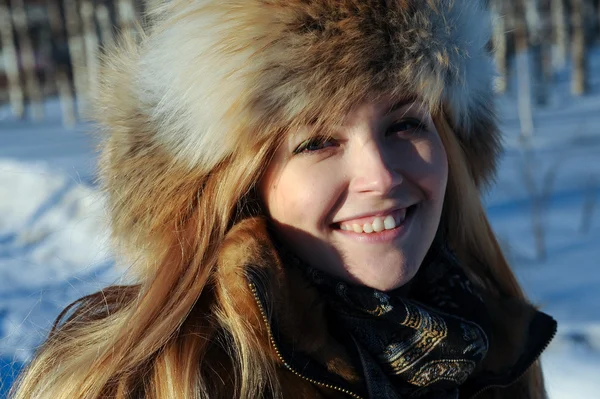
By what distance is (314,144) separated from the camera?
55.8 inches

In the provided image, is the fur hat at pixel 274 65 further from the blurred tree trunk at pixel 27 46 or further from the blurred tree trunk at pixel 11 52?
the blurred tree trunk at pixel 11 52

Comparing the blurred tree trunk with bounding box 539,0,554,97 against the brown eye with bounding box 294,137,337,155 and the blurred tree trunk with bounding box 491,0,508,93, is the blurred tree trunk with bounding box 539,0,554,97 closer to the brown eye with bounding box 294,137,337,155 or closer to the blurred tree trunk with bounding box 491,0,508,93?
the blurred tree trunk with bounding box 491,0,508,93

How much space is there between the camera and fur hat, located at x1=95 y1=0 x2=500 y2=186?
4.49 feet

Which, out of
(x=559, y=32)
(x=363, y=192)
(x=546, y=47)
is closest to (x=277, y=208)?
(x=363, y=192)

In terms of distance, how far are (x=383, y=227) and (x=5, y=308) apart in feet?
11.6

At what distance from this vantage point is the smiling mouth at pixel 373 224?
145 centimetres

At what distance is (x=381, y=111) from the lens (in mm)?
1426

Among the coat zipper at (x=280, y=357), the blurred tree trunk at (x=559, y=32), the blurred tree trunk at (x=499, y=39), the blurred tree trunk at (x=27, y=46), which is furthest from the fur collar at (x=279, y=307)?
the blurred tree trunk at (x=27, y=46)

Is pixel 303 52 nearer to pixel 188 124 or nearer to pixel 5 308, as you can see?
pixel 188 124

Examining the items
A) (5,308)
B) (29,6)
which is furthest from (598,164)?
(29,6)

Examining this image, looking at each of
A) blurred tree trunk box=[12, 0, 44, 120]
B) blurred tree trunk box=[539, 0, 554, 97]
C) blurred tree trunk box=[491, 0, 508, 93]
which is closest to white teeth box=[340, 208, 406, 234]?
blurred tree trunk box=[491, 0, 508, 93]

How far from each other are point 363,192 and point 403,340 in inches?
13.5

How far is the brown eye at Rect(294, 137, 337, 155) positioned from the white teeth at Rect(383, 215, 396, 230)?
0.20 meters

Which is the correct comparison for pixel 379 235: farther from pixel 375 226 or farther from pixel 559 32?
pixel 559 32
